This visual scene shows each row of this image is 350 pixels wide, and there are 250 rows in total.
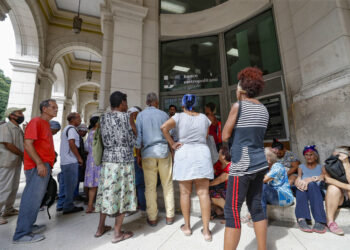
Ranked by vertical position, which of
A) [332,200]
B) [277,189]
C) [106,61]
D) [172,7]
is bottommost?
[332,200]

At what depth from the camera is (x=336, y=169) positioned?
228 cm

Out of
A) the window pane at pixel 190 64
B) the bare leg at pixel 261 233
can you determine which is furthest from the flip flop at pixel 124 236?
the window pane at pixel 190 64

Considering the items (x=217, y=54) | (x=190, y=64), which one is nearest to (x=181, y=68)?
(x=190, y=64)

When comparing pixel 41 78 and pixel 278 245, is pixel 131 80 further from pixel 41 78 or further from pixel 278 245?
pixel 41 78

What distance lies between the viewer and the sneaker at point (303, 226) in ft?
7.11

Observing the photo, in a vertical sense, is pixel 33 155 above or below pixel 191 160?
above

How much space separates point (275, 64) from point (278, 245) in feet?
14.6

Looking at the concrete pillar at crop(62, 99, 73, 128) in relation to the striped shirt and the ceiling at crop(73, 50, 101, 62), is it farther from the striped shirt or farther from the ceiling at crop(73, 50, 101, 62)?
the striped shirt

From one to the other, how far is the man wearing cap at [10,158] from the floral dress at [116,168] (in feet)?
5.92

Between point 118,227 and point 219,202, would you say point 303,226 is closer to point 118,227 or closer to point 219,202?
point 219,202

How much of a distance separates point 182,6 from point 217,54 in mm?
2232

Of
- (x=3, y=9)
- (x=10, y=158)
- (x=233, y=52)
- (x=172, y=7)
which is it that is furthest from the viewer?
(x=172, y=7)

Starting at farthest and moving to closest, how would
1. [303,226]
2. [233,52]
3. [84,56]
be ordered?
[84,56]
[233,52]
[303,226]

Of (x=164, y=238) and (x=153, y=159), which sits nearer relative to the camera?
(x=164, y=238)
